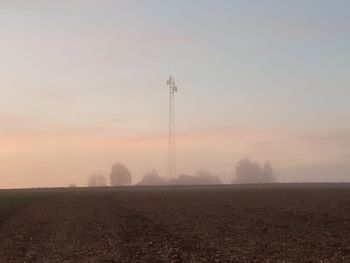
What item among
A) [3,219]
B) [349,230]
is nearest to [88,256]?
[349,230]

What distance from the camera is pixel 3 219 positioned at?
5388 cm

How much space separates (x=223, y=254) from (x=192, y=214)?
22.0 meters

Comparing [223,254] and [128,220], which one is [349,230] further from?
[128,220]

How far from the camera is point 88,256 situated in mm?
28312

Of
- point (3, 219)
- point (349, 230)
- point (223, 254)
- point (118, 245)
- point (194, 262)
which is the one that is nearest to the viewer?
point (194, 262)

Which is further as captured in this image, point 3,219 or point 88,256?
point 3,219

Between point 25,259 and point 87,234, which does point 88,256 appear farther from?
point 87,234

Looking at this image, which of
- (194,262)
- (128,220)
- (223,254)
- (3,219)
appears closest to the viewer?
(194,262)

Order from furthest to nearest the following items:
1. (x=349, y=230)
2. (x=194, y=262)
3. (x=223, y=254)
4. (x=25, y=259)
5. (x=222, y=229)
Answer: (x=222, y=229)
(x=349, y=230)
(x=25, y=259)
(x=223, y=254)
(x=194, y=262)

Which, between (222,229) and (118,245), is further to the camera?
(222,229)

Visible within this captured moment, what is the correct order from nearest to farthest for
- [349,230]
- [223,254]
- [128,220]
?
[223,254] < [349,230] < [128,220]

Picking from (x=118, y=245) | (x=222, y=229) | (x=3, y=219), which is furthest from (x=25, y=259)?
(x=3, y=219)

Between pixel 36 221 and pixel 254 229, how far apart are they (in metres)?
23.1

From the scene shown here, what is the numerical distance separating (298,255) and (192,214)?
23.6m
